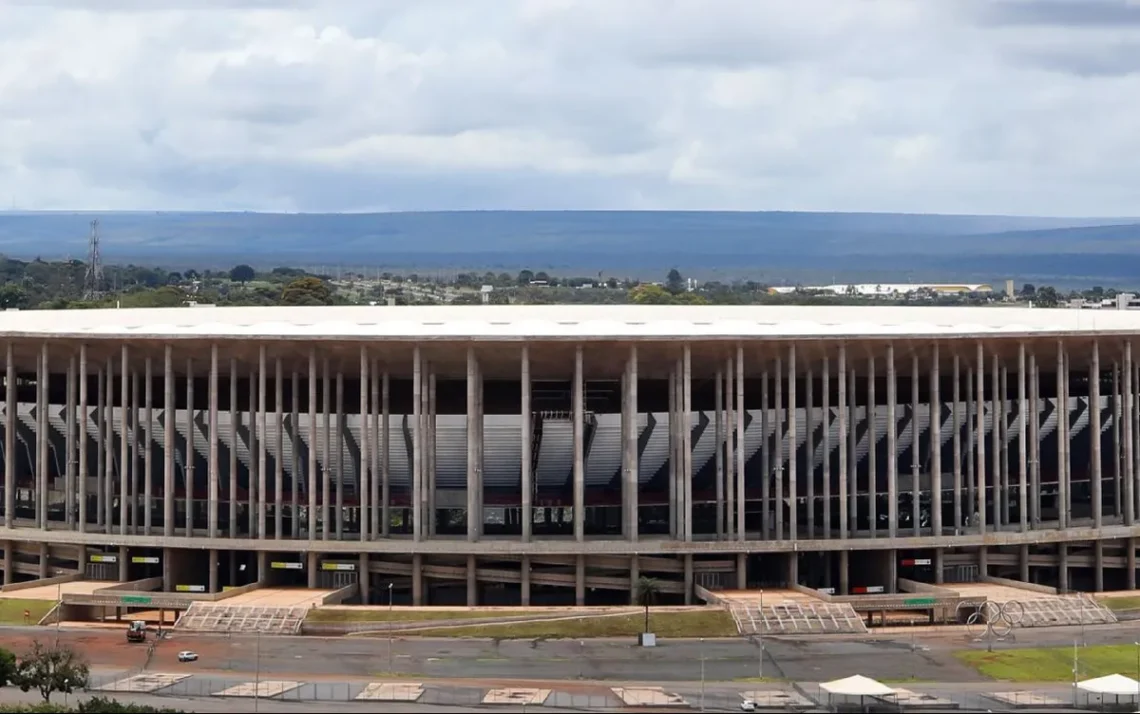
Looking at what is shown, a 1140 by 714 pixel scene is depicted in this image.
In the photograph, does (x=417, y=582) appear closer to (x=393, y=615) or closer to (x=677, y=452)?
(x=393, y=615)

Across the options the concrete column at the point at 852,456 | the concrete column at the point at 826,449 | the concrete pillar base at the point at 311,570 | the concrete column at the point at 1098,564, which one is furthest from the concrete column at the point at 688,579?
the concrete column at the point at 1098,564

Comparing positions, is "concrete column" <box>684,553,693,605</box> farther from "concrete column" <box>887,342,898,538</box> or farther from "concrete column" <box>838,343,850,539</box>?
"concrete column" <box>887,342,898,538</box>

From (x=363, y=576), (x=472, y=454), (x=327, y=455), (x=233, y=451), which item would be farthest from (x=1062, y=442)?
(x=233, y=451)

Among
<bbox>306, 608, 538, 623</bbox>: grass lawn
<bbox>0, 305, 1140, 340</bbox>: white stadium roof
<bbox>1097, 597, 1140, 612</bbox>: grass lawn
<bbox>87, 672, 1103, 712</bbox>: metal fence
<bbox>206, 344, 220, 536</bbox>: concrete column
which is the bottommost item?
<bbox>87, 672, 1103, 712</bbox>: metal fence

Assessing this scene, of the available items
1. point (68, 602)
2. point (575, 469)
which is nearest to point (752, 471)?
point (575, 469)

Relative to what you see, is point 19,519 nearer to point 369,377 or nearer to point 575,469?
point 369,377

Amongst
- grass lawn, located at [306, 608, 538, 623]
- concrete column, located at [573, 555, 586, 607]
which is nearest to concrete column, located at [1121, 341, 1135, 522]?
concrete column, located at [573, 555, 586, 607]
